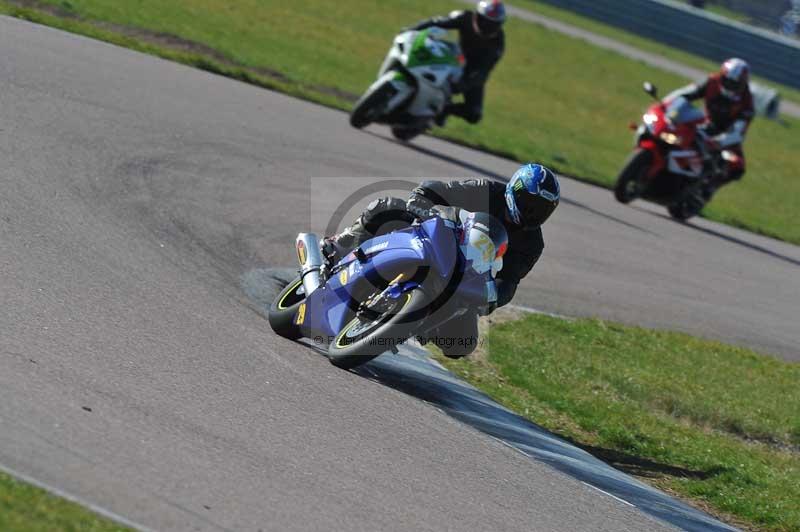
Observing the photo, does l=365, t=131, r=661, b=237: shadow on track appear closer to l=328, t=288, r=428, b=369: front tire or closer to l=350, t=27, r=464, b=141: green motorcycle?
l=350, t=27, r=464, b=141: green motorcycle

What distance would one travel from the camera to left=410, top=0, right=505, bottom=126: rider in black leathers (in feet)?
53.7

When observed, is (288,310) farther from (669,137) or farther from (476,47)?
(669,137)

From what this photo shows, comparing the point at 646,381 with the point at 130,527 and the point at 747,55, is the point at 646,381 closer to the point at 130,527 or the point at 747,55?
the point at 130,527

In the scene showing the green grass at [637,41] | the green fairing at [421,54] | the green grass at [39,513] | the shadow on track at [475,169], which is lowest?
the green grass at [637,41]

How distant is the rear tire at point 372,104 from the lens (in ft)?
50.9

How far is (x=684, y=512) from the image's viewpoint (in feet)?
23.8

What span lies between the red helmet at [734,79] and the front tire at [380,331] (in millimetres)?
11095

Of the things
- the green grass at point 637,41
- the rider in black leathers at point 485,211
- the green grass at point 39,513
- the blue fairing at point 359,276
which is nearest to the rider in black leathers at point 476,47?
the rider in black leathers at point 485,211

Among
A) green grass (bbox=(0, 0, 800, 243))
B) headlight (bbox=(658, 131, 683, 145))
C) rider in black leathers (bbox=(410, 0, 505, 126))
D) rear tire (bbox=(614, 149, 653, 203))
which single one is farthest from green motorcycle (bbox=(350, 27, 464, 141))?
headlight (bbox=(658, 131, 683, 145))

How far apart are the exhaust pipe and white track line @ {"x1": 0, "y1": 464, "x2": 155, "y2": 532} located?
341cm

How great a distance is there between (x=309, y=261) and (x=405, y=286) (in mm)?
1016

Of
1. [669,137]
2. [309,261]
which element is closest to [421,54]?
[669,137]

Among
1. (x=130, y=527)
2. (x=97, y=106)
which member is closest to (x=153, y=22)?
(x=97, y=106)

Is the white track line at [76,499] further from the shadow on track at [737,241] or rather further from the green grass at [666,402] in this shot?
the shadow on track at [737,241]
